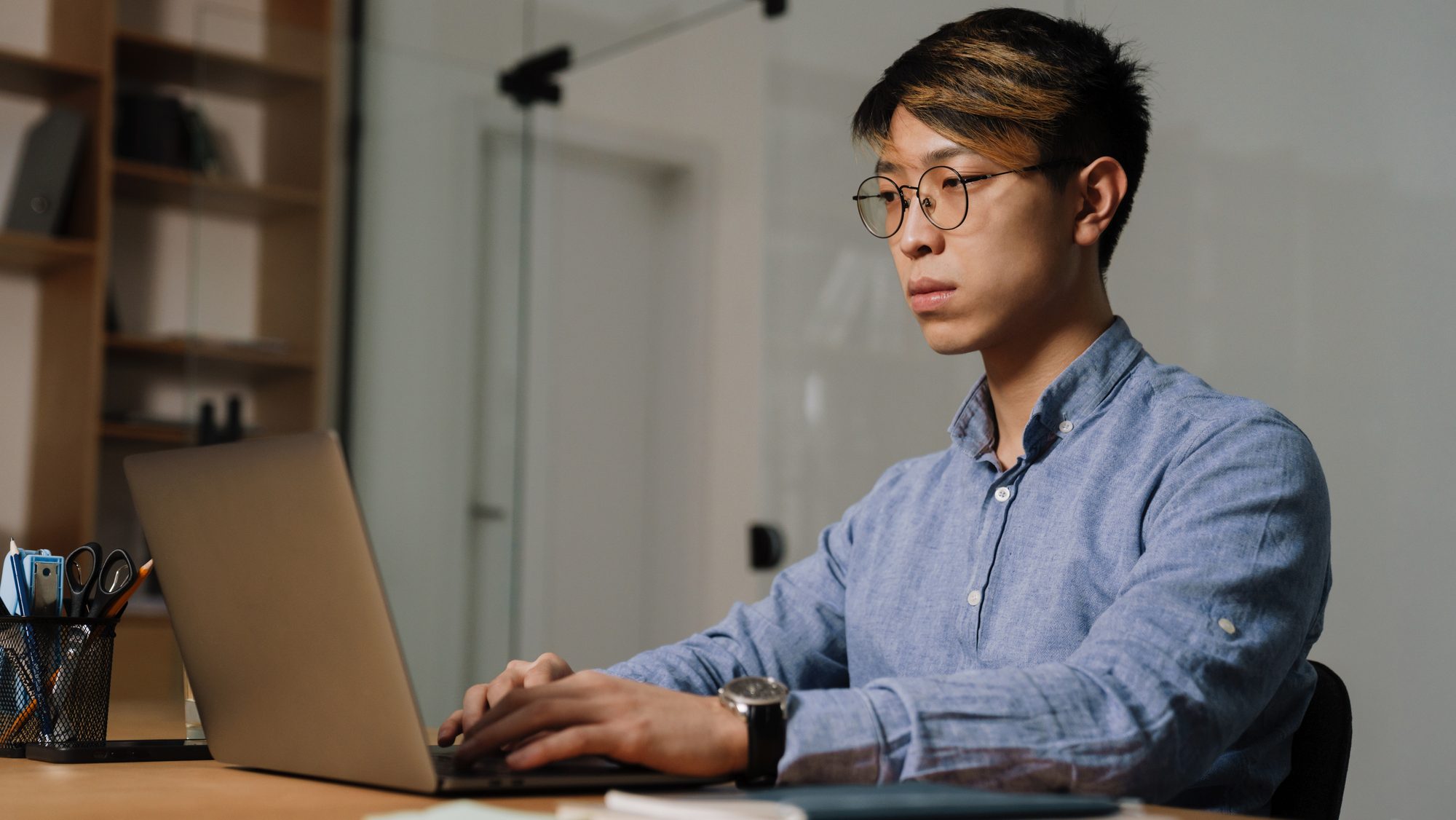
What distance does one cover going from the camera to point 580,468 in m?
4.20

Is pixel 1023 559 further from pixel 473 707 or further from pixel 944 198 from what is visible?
pixel 473 707

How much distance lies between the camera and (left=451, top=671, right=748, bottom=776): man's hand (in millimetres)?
816

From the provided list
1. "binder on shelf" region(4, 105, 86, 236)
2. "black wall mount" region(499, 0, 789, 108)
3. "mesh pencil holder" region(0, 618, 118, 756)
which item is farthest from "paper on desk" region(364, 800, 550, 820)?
"binder on shelf" region(4, 105, 86, 236)

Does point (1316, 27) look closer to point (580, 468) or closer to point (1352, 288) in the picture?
point (1352, 288)

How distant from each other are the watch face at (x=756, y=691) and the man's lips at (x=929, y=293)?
0.51 meters

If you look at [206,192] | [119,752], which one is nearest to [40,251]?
[206,192]

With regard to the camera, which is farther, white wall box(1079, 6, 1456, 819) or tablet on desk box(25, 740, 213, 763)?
white wall box(1079, 6, 1456, 819)

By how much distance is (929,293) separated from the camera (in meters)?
1.26

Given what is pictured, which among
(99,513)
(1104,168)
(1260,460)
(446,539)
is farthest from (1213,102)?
(99,513)

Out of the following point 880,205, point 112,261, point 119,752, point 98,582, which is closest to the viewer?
point 119,752

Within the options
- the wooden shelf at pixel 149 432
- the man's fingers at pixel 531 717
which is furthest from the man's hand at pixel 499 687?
the wooden shelf at pixel 149 432

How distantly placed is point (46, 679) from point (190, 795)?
1.14ft

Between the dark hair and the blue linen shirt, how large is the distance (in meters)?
0.19

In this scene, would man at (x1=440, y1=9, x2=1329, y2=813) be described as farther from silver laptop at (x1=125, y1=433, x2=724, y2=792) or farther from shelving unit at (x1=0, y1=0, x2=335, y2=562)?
shelving unit at (x1=0, y1=0, x2=335, y2=562)
